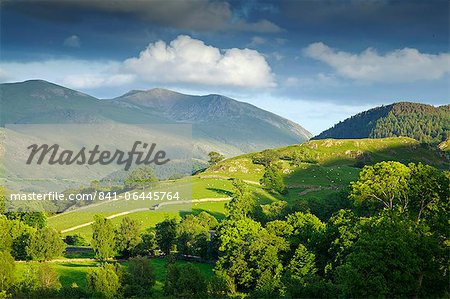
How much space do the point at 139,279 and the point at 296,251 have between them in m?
21.7

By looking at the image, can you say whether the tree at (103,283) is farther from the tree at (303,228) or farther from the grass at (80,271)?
the tree at (303,228)

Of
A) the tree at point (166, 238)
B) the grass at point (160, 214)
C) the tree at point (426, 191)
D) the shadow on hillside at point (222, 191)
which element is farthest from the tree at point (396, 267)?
the shadow on hillside at point (222, 191)

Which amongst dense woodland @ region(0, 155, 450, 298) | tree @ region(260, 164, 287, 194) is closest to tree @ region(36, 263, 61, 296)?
dense woodland @ region(0, 155, 450, 298)

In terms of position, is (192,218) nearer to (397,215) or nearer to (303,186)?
(397,215)

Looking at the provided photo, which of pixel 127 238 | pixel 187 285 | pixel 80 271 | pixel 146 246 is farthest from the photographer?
pixel 146 246

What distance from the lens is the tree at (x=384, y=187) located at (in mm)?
50344

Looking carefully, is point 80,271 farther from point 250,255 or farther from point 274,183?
point 274,183

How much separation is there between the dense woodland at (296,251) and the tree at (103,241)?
0.18 metres

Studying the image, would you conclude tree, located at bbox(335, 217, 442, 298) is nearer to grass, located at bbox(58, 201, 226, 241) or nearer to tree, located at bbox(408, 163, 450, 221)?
tree, located at bbox(408, 163, 450, 221)

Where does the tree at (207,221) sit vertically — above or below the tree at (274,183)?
below

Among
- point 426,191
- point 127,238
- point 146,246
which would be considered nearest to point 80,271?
point 127,238

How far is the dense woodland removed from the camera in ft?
134

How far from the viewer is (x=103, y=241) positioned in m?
84.1

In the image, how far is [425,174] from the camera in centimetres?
4881
